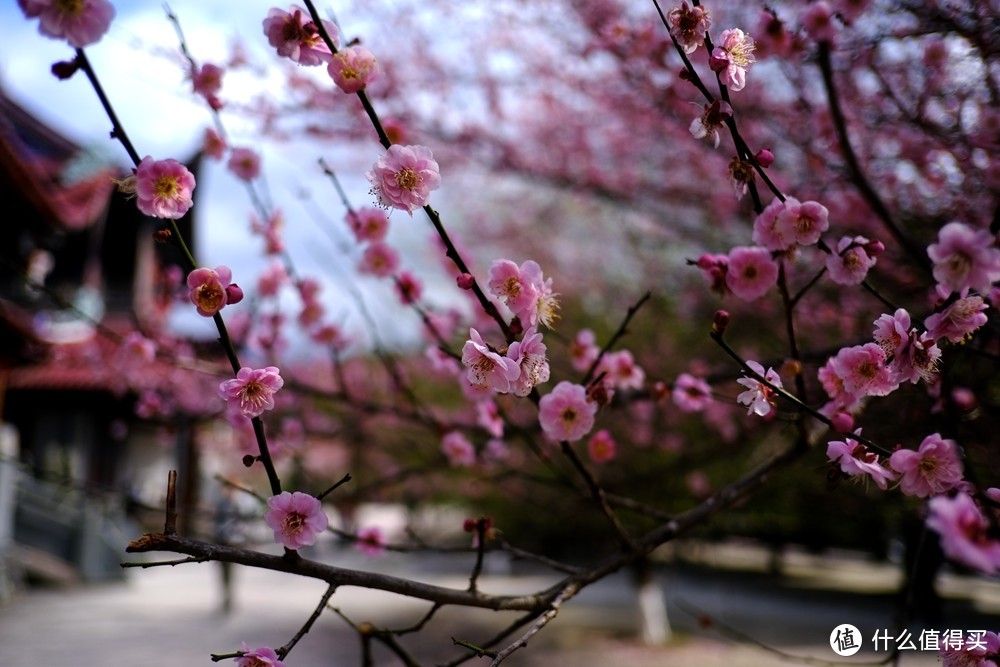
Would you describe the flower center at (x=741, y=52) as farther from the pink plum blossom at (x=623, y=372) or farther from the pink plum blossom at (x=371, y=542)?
the pink plum blossom at (x=371, y=542)

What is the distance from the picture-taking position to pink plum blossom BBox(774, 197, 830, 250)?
147 centimetres

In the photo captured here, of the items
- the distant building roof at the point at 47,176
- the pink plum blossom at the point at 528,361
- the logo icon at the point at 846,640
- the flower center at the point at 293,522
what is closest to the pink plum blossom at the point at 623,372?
the pink plum blossom at the point at 528,361

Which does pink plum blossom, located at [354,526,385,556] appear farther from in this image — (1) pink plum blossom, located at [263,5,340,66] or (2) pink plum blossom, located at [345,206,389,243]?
(1) pink plum blossom, located at [263,5,340,66]

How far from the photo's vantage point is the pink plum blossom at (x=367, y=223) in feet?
7.60

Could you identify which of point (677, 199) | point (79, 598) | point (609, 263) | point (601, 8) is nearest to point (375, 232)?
point (601, 8)

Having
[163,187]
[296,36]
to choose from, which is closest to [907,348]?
[296,36]

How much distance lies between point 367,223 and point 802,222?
1318mm

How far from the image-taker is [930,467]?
4.44 feet

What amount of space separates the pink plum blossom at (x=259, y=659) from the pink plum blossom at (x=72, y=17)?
3.40 feet

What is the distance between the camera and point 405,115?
224 inches

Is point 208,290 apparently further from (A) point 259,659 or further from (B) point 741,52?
(B) point 741,52

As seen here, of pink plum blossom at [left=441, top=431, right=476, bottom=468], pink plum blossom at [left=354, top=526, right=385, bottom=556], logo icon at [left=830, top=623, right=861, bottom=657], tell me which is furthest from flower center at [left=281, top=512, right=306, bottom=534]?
logo icon at [left=830, top=623, right=861, bottom=657]

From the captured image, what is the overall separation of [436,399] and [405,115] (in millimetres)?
8250

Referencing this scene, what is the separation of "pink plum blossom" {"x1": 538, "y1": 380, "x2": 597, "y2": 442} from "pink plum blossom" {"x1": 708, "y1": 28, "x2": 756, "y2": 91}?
0.66 meters
